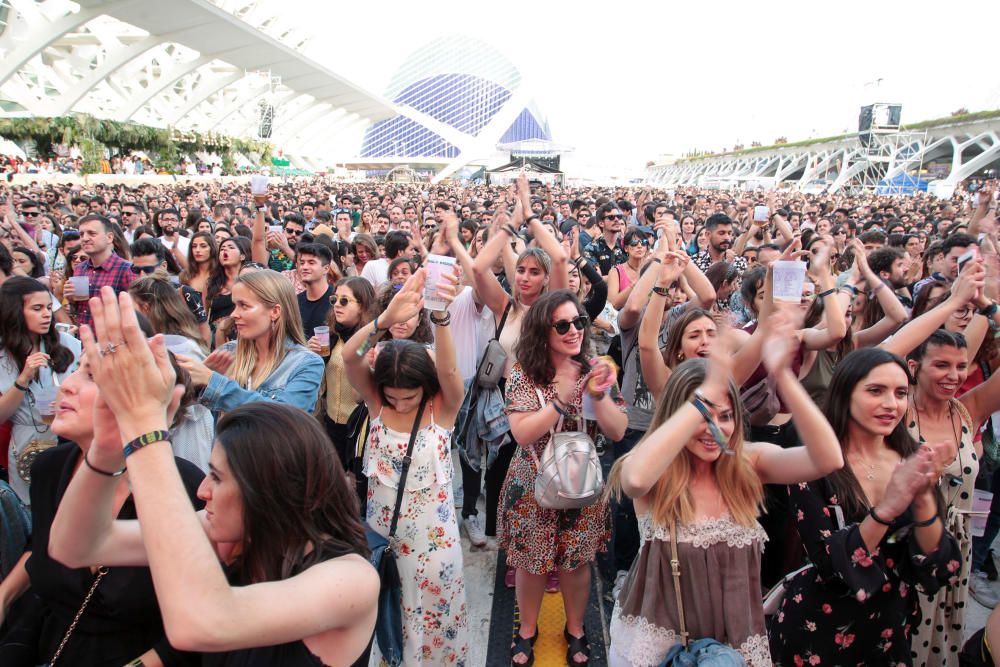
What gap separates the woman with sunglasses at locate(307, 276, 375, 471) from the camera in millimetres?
3658

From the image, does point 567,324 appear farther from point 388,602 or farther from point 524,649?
point 524,649

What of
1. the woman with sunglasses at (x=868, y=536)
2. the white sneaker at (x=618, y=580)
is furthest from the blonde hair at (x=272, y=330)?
the woman with sunglasses at (x=868, y=536)

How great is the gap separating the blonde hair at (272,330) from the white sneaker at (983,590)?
3907 mm

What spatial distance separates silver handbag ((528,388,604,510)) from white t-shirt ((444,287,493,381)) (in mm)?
1467

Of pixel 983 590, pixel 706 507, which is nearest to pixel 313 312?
pixel 706 507

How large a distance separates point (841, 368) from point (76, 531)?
2.50 m

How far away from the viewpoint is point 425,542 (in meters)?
2.45

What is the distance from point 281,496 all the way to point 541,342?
1488 mm

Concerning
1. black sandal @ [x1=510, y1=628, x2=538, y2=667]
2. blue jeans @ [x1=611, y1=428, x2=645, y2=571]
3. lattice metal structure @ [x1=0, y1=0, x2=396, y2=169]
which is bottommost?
black sandal @ [x1=510, y1=628, x2=538, y2=667]

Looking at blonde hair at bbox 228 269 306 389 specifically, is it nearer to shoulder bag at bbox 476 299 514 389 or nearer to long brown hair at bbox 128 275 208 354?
long brown hair at bbox 128 275 208 354

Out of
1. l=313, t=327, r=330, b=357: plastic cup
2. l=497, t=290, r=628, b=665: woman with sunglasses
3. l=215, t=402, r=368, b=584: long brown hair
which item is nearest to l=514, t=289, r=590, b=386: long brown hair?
l=497, t=290, r=628, b=665: woman with sunglasses

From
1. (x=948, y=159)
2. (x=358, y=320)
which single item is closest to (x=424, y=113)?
(x=948, y=159)

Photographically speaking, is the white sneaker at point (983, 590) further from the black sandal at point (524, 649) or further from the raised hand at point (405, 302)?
the raised hand at point (405, 302)

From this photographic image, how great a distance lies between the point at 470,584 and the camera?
134 inches
